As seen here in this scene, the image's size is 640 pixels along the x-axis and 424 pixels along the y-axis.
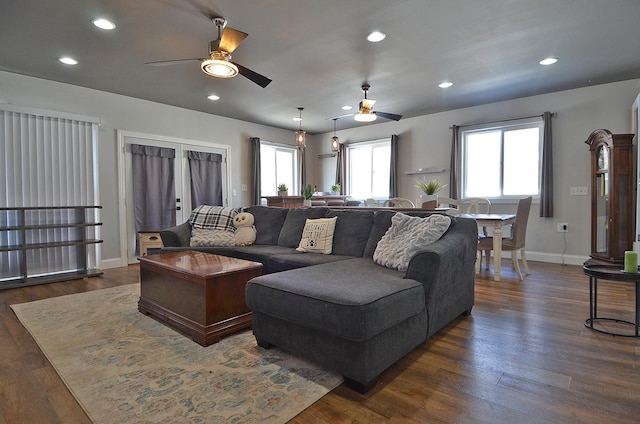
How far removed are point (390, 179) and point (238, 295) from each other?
16.2 ft

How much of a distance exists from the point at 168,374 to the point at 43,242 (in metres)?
3.73

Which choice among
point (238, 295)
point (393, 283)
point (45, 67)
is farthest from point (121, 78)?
point (393, 283)

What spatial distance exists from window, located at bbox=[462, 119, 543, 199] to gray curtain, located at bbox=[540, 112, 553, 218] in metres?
0.14

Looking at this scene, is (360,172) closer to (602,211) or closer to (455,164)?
(455,164)

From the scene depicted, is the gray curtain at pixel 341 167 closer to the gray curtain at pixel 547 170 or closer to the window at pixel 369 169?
the window at pixel 369 169

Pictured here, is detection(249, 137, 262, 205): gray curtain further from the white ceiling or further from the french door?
the white ceiling

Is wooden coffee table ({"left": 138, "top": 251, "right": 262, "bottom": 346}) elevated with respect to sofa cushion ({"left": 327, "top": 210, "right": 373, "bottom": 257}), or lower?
lower

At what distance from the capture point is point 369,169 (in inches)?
289

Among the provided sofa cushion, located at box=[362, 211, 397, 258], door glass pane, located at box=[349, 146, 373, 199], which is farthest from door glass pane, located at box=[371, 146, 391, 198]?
sofa cushion, located at box=[362, 211, 397, 258]

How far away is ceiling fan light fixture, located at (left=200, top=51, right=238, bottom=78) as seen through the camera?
2.86 metres

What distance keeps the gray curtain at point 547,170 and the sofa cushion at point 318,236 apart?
3691mm

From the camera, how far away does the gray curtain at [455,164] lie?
5.86m

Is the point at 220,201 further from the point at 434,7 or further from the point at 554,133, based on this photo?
the point at 554,133

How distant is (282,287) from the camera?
190 cm
